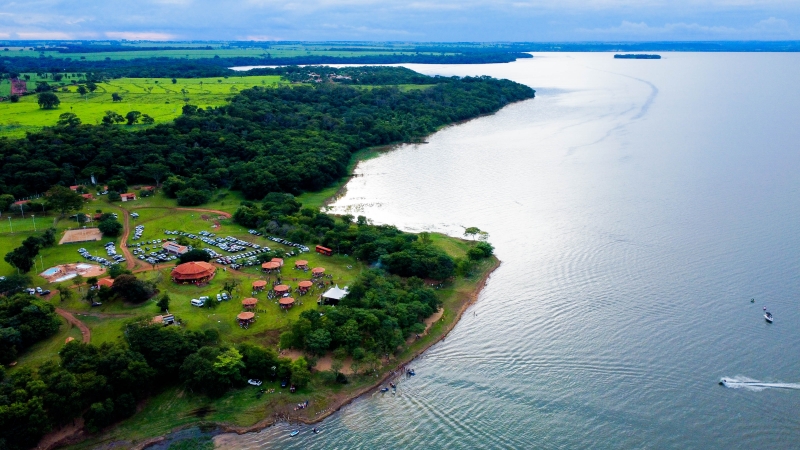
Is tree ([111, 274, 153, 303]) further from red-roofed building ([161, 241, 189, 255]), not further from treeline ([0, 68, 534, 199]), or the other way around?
treeline ([0, 68, 534, 199])

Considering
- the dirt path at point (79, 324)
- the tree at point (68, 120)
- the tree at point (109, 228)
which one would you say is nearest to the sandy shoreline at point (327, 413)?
the dirt path at point (79, 324)

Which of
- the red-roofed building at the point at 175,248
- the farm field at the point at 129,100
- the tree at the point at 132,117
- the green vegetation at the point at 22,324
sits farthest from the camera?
the farm field at the point at 129,100

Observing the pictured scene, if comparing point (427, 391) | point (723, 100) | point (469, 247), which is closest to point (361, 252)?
point (469, 247)

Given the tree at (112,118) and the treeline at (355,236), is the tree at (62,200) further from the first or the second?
the tree at (112,118)

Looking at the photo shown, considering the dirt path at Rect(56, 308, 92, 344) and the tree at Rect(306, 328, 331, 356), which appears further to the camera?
the dirt path at Rect(56, 308, 92, 344)

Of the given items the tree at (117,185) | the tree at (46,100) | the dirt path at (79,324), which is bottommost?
the dirt path at (79,324)

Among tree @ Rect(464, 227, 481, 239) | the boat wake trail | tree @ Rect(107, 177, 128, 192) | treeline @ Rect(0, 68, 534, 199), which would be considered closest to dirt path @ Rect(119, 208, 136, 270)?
tree @ Rect(107, 177, 128, 192)

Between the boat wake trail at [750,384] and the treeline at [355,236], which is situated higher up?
the treeline at [355,236]
